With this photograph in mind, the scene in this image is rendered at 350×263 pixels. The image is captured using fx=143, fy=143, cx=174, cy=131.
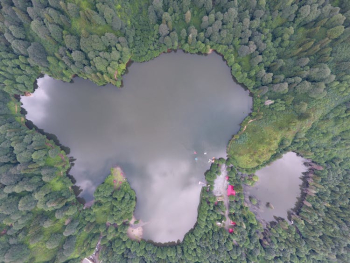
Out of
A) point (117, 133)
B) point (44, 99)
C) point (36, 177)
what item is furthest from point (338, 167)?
point (44, 99)

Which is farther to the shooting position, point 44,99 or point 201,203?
point 201,203

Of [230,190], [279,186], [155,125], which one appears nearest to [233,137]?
Result: [230,190]

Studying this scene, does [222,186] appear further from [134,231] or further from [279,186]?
[134,231]

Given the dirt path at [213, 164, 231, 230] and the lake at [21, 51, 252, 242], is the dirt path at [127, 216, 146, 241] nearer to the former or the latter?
the lake at [21, 51, 252, 242]

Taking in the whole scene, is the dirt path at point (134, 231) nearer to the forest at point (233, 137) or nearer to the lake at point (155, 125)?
the lake at point (155, 125)

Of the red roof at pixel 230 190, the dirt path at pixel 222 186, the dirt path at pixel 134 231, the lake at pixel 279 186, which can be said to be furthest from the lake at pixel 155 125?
the lake at pixel 279 186

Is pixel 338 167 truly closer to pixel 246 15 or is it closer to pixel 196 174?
pixel 196 174
